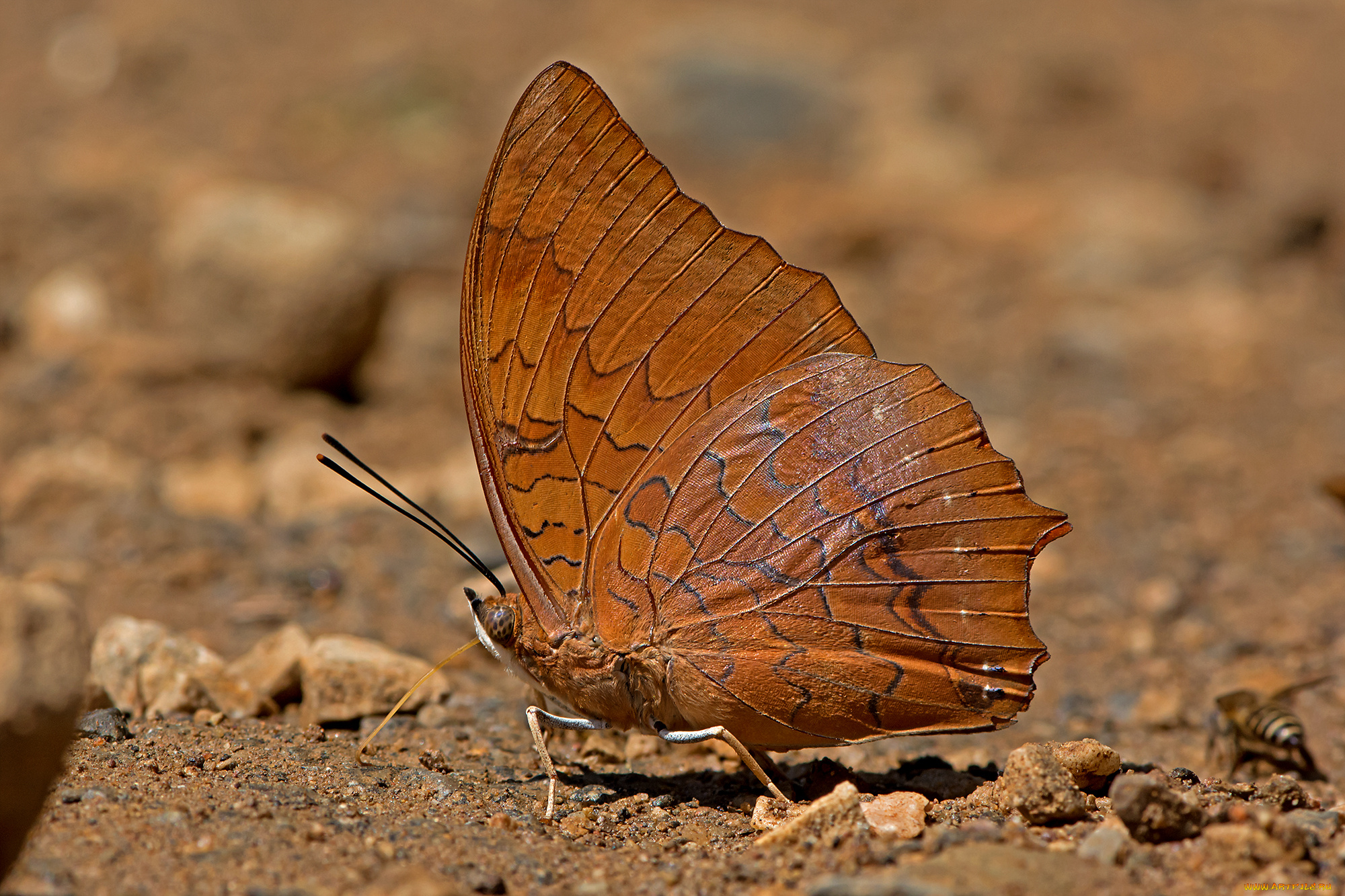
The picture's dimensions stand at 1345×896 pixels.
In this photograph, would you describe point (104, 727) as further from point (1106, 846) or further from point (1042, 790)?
point (1106, 846)

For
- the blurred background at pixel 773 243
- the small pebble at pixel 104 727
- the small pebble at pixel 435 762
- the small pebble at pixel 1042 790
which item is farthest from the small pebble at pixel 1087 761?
the small pebble at pixel 104 727

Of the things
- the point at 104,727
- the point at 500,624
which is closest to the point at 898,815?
the point at 500,624

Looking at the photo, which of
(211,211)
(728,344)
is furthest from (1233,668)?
(211,211)

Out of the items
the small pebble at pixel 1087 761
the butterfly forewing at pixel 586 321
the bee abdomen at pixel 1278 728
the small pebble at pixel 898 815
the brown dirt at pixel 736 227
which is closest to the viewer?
the small pebble at pixel 898 815

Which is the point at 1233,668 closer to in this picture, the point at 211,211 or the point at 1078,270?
the point at 1078,270

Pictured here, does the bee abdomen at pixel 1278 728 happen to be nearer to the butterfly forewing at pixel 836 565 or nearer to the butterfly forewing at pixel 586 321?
the butterfly forewing at pixel 836 565

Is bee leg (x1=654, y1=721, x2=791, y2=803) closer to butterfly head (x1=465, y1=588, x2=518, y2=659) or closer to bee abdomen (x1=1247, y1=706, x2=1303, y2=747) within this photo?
butterfly head (x1=465, y1=588, x2=518, y2=659)
